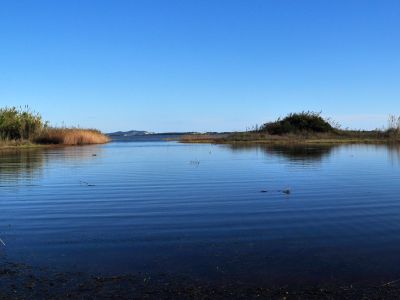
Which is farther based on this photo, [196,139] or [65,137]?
[196,139]

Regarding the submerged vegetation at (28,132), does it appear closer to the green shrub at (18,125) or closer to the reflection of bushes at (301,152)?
the green shrub at (18,125)

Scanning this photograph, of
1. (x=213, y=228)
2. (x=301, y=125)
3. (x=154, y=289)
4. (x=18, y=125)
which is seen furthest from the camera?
(x=301, y=125)

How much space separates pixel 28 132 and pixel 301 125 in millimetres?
43247

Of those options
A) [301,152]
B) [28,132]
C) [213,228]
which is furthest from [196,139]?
[213,228]

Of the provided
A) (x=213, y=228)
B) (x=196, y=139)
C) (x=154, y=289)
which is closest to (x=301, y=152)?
(x=213, y=228)

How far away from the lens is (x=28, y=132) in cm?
6525

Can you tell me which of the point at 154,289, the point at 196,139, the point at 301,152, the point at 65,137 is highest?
the point at 65,137

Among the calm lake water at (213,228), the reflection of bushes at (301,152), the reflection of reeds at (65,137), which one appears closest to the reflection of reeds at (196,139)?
the reflection of reeds at (65,137)

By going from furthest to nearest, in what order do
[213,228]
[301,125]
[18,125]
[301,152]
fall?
1. [301,125]
2. [18,125]
3. [301,152]
4. [213,228]

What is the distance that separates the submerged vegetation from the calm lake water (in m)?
44.3

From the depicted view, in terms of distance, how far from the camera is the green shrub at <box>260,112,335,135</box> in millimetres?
84000

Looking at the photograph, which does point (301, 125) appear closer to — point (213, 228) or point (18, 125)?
point (18, 125)

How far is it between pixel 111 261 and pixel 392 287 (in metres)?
4.34

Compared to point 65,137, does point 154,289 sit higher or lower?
lower
